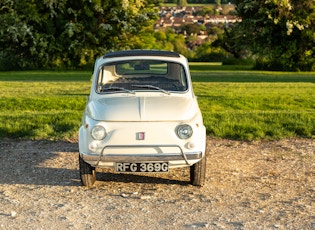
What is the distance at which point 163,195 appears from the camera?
6953mm

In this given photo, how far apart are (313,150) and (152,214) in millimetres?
4478

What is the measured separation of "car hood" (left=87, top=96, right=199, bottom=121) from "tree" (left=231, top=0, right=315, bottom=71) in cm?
3233

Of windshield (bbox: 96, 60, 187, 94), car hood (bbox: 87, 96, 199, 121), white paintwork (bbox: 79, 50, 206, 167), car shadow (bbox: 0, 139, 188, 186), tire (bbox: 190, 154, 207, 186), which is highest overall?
windshield (bbox: 96, 60, 187, 94)

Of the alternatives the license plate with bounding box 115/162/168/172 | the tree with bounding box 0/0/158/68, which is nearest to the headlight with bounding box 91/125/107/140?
the license plate with bounding box 115/162/168/172

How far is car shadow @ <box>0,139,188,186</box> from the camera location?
25.4 feet

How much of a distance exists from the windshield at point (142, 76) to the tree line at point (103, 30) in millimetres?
→ 30075

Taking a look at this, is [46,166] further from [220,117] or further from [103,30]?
[103,30]

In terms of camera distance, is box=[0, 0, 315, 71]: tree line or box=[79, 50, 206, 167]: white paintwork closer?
box=[79, 50, 206, 167]: white paintwork

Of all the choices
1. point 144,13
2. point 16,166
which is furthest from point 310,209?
point 144,13

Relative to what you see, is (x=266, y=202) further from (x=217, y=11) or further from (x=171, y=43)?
(x=217, y=11)

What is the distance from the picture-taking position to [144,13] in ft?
131

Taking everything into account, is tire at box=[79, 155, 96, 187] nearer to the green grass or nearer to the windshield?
the windshield

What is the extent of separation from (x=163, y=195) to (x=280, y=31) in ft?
114

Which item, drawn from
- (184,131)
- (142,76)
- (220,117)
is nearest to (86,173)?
(184,131)
